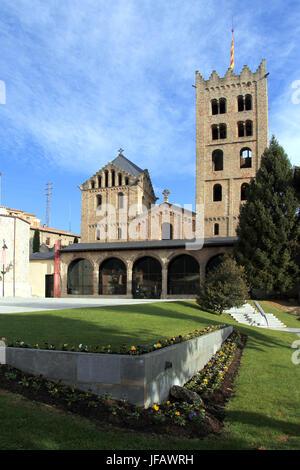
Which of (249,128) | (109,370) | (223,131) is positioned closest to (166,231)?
(223,131)

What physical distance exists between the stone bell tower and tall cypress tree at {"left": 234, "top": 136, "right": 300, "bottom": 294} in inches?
382

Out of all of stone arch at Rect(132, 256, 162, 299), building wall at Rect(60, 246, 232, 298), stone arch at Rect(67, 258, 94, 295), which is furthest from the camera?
stone arch at Rect(67, 258, 94, 295)

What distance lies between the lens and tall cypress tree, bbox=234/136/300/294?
1151 inches

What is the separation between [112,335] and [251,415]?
3717 millimetres

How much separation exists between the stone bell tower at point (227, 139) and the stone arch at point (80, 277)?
14.6 metres

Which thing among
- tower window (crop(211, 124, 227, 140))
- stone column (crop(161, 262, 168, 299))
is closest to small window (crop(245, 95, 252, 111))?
tower window (crop(211, 124, 227, 140))

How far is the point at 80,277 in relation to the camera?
3912 cm

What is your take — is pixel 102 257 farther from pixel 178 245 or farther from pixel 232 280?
pixel 232 280

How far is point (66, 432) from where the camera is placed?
4.54m

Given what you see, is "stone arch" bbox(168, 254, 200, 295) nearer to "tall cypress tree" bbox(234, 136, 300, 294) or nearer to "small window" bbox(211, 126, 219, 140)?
"tall cypress tree" bbox(234, 136, 300, 294)

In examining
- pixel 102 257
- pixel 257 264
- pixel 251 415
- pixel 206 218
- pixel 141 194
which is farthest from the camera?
pixel 141 194

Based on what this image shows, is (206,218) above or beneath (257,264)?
above
